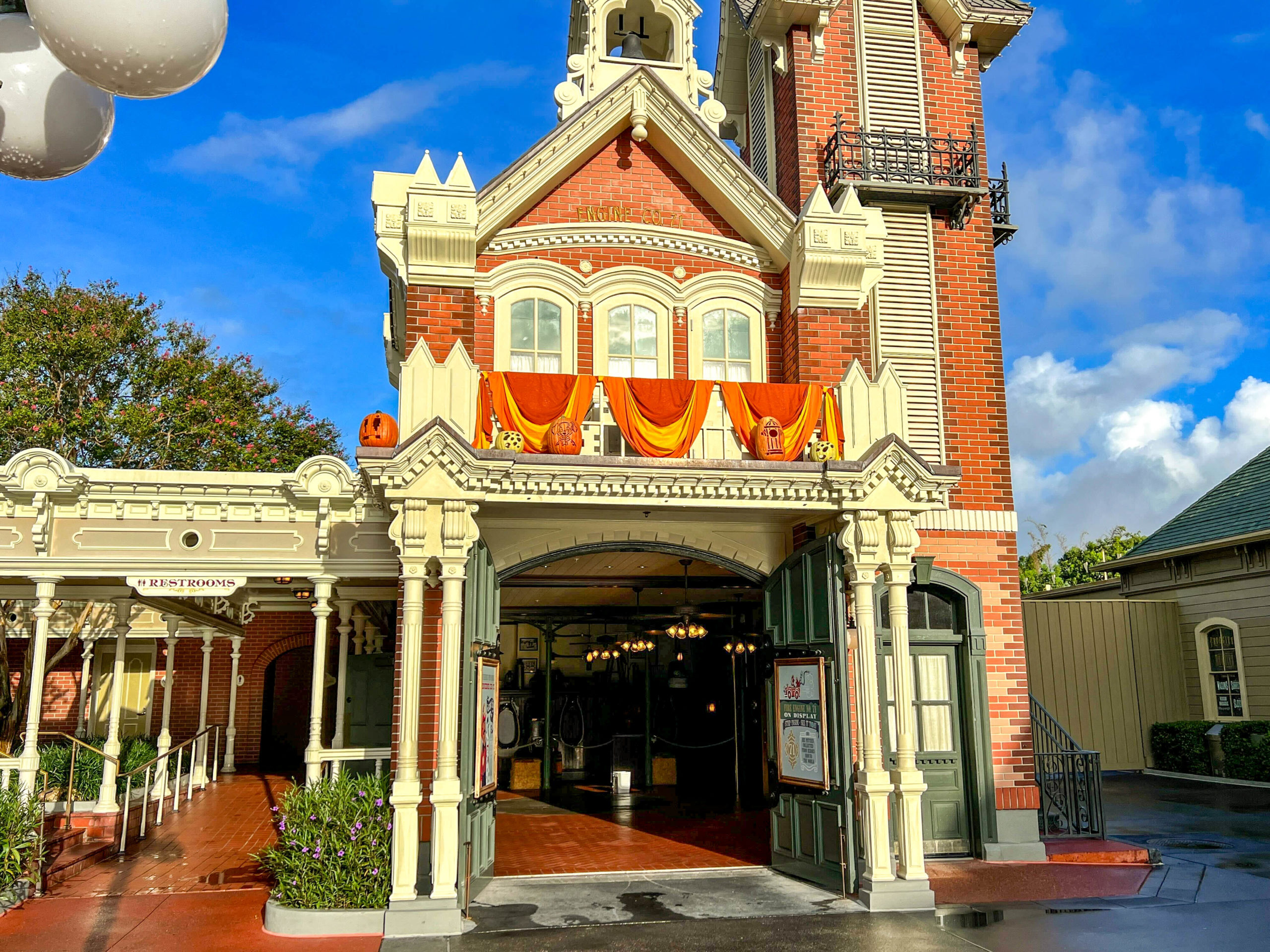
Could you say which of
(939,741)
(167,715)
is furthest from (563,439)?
(167,715)

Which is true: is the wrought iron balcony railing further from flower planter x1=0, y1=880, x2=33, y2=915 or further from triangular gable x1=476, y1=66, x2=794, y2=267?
flower planter x1=0, y1=880, x2=33, y2=915

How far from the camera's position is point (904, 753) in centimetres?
992

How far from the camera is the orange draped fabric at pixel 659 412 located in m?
10.2

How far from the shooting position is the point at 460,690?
9.55 m

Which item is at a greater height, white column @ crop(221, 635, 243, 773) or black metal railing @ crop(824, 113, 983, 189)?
black metal railing @ crop(824, 113, 983, 189)

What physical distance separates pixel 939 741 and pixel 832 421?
4.62 metres

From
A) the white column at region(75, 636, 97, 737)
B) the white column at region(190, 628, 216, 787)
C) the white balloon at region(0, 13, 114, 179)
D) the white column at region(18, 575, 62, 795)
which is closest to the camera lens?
the white balloon at region(0, 13, 114, 179)

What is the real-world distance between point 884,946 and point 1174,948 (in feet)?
7.70

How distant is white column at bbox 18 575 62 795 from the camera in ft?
35.6

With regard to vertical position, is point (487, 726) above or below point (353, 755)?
above

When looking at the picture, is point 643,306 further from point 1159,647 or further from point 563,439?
point 1159,647

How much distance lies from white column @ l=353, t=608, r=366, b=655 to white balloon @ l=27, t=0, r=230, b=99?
15.4 meters

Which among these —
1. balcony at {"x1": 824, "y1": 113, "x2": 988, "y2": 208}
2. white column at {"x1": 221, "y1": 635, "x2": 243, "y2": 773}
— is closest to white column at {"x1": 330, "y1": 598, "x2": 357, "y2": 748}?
white column at {"x1": 221, "y1": 635, "x2": 243, "y2": 773}

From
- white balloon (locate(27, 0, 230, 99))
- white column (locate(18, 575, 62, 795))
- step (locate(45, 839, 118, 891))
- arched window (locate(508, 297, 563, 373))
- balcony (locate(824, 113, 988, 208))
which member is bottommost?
step (locate(45, 839, 118, 891))
